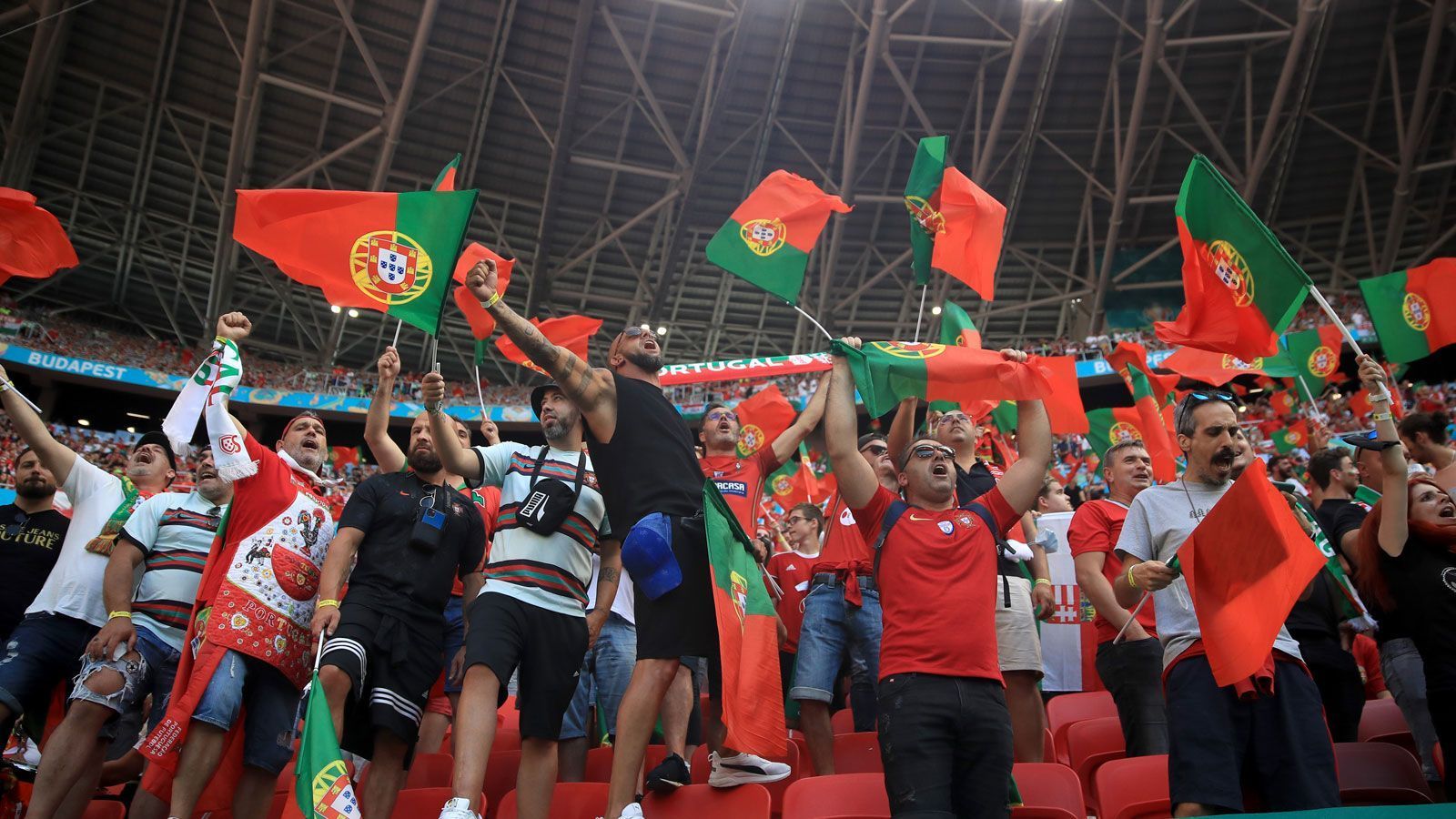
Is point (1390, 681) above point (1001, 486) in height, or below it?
below

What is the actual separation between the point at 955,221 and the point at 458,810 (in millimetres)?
4008

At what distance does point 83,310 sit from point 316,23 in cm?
1043

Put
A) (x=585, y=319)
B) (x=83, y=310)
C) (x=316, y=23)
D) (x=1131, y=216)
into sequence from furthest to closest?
1. (x=83, y=310)
2. (x=1131, y=216)
3. (x=316, y=23)
4. (x=585, y=319)

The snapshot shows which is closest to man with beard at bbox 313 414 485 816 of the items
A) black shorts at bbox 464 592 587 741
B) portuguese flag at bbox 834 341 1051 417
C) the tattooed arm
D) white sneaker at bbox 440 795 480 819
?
black shorts at bbox 464 592 587 741

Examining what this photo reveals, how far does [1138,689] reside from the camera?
3.38 metres

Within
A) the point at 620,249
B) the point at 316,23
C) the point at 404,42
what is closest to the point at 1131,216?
the point at 620,249

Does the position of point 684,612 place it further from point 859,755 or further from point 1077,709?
point 1077,709

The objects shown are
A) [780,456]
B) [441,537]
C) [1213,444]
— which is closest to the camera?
[1213,444]

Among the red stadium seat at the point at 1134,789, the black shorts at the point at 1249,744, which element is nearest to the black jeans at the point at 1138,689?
the red stadium seat at the point at 1134,789

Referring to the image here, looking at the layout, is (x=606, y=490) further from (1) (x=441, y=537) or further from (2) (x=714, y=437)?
(2) (x=714, y=437)

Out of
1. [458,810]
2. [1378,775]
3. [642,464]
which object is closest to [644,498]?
[642,464]

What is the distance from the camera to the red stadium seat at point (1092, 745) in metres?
3.53

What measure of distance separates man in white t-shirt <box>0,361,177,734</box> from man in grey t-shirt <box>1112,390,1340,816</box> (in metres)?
3.53

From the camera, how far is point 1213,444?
295 cm
